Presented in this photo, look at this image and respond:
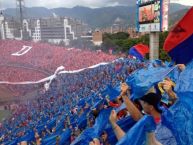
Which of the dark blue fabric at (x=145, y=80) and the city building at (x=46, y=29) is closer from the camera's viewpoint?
the dark blue fabric at (x=145, y=80)

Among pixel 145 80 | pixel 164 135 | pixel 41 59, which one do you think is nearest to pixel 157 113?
pixel 164 135

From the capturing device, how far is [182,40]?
2.88 meters

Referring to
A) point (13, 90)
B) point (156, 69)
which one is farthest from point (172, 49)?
point (13, 90)

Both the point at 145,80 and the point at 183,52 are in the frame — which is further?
the point at 183,52

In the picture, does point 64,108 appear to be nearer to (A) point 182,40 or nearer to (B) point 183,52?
(B) point 183,52

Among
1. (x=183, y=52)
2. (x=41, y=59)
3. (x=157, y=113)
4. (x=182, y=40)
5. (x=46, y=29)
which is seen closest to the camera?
(x=157, y=113)

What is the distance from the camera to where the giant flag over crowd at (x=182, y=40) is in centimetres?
279

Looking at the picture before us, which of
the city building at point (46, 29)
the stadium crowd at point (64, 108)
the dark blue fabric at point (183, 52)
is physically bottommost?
the stadium crowd at point (64, 108)

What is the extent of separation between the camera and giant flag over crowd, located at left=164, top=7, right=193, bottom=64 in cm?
279

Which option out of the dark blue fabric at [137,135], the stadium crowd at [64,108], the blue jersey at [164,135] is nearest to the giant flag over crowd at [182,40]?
the blue jersey at [164,135]

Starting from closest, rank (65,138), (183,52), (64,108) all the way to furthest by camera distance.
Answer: (183,52) < (65,138) < (64,108)

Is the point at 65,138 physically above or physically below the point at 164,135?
below

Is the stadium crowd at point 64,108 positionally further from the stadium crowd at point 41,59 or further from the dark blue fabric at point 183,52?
the stadium crowd at point 41,59

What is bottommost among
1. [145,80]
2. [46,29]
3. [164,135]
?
[164,135]
